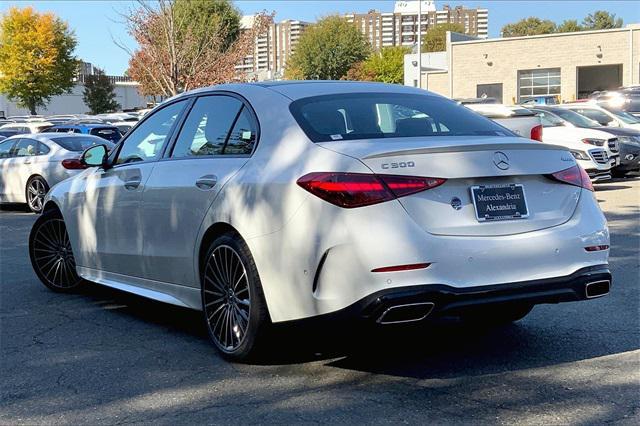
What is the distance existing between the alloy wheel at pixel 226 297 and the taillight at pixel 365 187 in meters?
0.81

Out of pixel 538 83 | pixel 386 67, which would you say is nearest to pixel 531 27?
pixel 386 67

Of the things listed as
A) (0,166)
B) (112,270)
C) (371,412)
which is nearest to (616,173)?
(0,166)

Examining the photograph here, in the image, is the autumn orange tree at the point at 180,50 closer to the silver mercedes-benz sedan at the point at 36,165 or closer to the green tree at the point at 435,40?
the silver mercedes-benz sedan at the point at 36,165

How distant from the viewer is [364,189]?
4.12 m

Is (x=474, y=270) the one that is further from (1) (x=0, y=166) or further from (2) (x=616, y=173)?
(2) (x=616, y=173)

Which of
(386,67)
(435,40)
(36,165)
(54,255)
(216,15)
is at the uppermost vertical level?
(435,40)

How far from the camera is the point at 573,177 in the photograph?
4656 mm

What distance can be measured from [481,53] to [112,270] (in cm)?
5453

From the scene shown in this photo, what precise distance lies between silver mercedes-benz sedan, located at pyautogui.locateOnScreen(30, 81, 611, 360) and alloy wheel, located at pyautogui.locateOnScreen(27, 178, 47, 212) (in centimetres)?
970

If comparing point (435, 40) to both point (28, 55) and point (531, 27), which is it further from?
point (28, 55)

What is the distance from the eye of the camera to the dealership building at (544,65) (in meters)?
53.2

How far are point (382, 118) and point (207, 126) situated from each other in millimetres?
1205

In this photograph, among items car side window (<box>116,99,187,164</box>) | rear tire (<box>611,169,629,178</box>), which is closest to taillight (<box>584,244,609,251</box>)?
car side window (<box>116,99,187,164</box>)

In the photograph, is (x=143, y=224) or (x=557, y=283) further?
(x=143, y=224)
